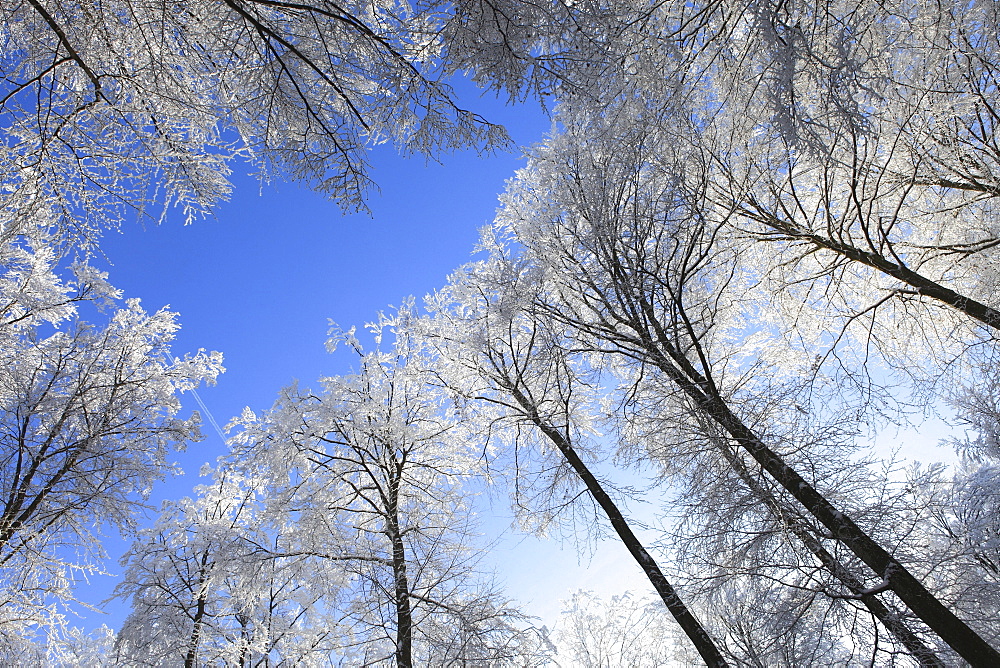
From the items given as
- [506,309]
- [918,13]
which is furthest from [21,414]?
[918,13]

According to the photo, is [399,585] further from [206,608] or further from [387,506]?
[206,608]

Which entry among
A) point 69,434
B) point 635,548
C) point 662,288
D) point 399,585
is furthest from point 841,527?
point 69,434

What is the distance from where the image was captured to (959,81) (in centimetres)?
538

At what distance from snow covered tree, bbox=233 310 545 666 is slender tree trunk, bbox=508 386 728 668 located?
2.14 m

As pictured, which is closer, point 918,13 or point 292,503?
point 918,13

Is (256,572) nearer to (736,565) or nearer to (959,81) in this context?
(736,565)

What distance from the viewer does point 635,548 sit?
5.52 meters

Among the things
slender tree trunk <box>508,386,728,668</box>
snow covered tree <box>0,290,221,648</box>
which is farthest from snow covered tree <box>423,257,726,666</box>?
snow covered tree <box>0,290,221,648</box>

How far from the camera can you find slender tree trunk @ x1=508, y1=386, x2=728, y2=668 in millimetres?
4785

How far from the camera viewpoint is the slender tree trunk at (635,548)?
15.7 feet

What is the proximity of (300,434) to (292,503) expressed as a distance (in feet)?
3.40

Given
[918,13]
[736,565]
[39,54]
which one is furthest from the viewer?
[918,13]

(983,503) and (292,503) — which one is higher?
(292,503)

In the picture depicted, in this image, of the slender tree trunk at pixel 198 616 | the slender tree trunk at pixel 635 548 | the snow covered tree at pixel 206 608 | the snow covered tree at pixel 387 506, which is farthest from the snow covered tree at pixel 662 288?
the slender tree trunk at pixel 198 616
